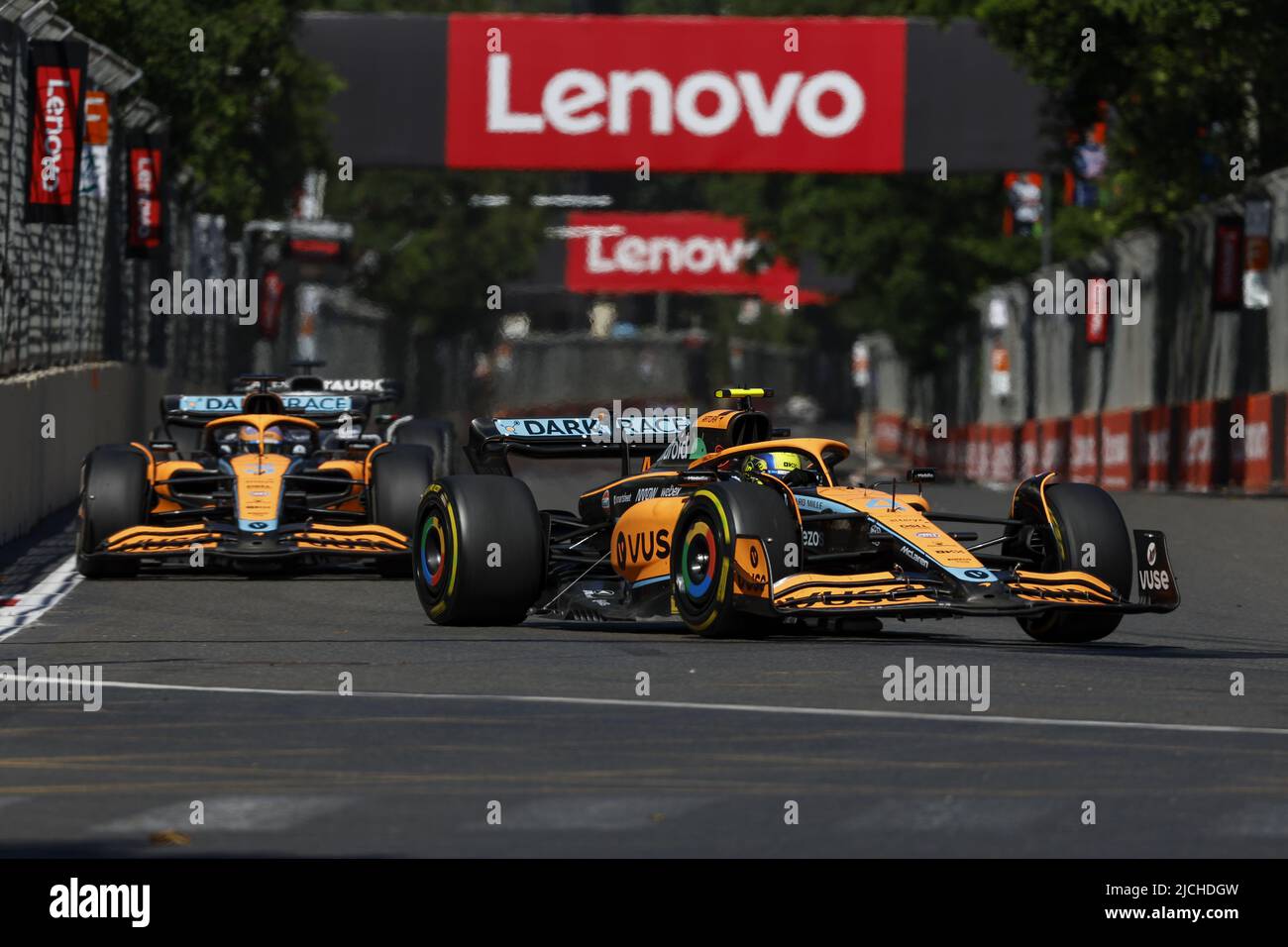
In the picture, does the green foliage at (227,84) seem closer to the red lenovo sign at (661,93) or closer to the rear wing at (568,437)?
the red lenovo sign at (661,93)

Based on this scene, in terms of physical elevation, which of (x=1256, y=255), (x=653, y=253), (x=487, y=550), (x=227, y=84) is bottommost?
(x=487, y=550)

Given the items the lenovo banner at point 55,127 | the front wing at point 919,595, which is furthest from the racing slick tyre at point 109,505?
the lenovo banner at point 55,127

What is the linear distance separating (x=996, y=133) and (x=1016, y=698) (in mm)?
34683

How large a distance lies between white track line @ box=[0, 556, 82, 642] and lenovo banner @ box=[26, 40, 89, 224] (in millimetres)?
7700

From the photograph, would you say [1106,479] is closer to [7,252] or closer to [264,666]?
[7,252]

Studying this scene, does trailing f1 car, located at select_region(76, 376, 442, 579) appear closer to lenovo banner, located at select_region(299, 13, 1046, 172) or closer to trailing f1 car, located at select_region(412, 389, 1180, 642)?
trailing f1 car, located at select_region(412, 389, 1180, 642)

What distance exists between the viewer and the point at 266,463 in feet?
62.4

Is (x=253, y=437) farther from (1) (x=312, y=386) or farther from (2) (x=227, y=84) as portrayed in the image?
(2) (x=227, y=84)

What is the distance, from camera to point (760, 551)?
13.0 meters

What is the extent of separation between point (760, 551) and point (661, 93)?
1227 inches

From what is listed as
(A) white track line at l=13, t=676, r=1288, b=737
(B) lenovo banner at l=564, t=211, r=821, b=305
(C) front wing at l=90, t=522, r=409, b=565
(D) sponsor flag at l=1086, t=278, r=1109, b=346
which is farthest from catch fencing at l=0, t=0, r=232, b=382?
(B) lenovo banner at l=564, t=211, r=821, b=305

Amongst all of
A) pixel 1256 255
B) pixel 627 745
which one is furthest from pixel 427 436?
pixel 1256 255
